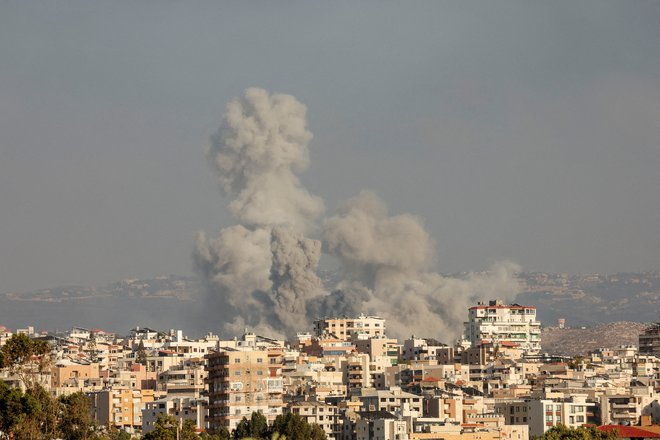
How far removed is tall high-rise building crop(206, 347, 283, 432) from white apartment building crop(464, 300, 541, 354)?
79.0 m

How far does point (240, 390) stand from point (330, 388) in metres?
21.9

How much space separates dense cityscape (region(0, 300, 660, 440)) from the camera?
8944 cm

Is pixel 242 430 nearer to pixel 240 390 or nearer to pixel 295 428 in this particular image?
pixel 295 428

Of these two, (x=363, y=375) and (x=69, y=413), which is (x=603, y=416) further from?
(x=69, y=413)

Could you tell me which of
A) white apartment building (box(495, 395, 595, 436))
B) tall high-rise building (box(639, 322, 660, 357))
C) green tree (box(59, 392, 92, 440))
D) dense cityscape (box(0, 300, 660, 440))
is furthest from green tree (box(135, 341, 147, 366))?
green tree (box(59, 392, 92, 440))

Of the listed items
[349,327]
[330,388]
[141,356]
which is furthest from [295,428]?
[349,327]

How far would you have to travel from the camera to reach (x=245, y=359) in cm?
9694

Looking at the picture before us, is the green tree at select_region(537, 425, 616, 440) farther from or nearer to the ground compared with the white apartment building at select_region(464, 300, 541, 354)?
nearer to the ground

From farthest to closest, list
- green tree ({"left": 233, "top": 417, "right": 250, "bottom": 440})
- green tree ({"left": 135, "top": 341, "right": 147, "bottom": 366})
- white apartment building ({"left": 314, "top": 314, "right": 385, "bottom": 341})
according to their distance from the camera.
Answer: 1. white apartment building ({"left": 314, "top": 314, "right": 385, "bottom": 341})
2. green tree ({"left": 135, "top": 341, "right": 147, "bottom": 366})
3. green tree ({"left": 233, "top": 417, "right": 250, "bottom": 440})

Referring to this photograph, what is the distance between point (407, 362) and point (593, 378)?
22.2m

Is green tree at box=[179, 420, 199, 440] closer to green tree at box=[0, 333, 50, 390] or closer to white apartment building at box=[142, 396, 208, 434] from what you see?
green tree at box=[0, 333, 50, 390]

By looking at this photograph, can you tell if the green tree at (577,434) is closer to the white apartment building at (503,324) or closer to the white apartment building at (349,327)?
the white apartment building at (349,327)

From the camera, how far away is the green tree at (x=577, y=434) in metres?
87.4

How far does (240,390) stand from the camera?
9619cm
